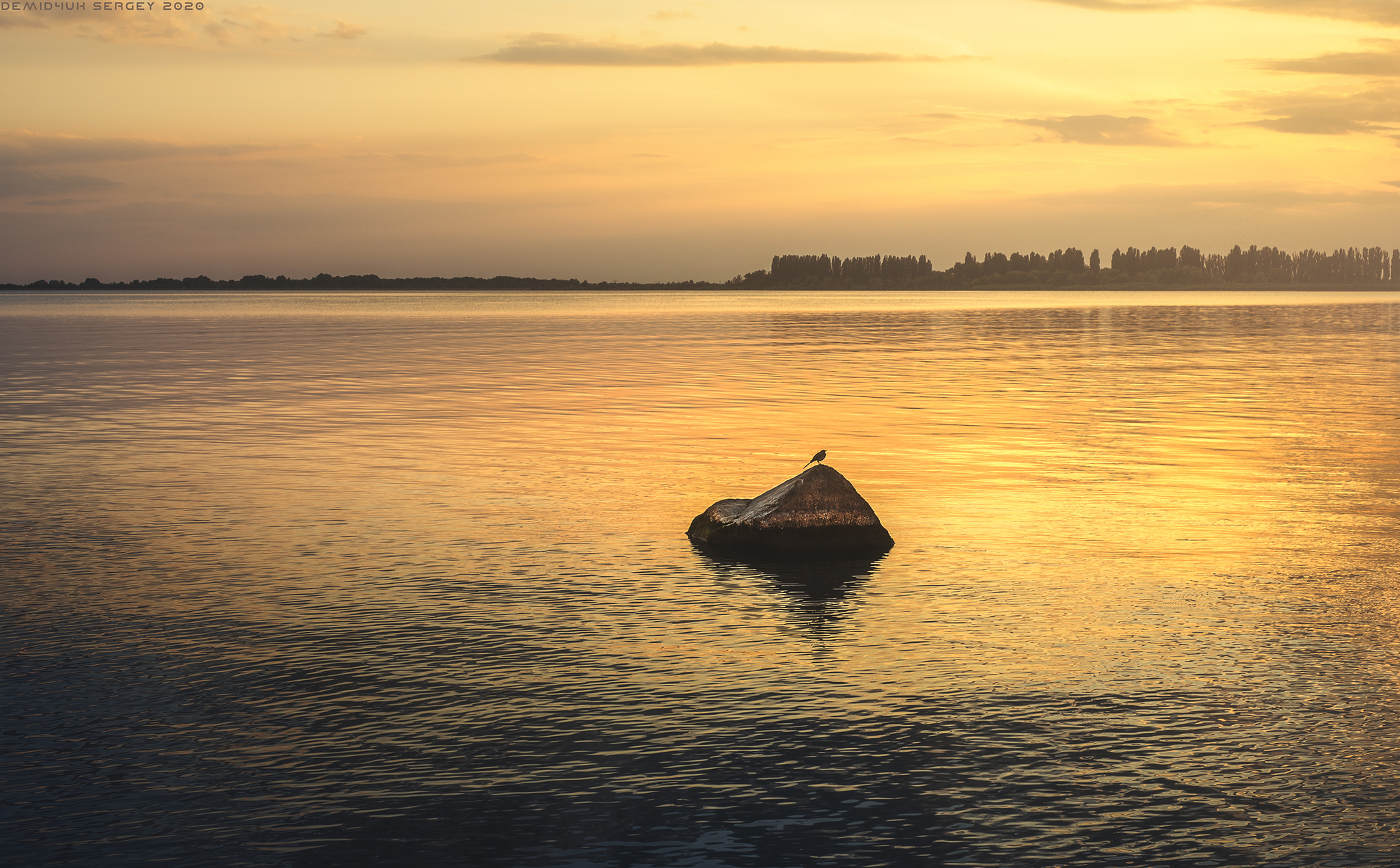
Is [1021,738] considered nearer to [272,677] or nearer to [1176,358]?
[272,677]

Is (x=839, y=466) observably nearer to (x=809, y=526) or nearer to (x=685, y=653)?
(x=809, y=526)

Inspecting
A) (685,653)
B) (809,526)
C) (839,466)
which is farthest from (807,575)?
(839,466)

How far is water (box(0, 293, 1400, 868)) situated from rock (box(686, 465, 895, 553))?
→ 96cm

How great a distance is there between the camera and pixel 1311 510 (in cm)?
2134

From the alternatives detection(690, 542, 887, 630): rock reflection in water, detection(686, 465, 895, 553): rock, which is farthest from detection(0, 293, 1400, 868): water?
detection(686, 465, 895, 553): rock

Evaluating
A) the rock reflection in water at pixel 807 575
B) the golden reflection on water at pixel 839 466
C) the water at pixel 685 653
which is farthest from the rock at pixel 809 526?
the water at pixel 685 653

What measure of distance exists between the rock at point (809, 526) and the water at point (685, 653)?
96 cm

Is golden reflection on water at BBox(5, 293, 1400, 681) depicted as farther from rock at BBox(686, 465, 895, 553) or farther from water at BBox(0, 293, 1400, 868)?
rock at BBox(686, 465, 895, 553)

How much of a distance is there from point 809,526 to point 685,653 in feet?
18.7

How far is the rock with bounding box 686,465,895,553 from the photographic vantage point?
1845 cm

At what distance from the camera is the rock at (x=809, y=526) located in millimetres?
18453

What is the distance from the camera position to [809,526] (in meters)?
18.5

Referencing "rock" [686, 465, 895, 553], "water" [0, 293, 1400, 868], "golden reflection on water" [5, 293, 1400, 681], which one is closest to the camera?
"water" [0, 293, 1400, 868]

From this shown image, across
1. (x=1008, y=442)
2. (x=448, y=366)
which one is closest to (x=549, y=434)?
(x=1008, y=442)
